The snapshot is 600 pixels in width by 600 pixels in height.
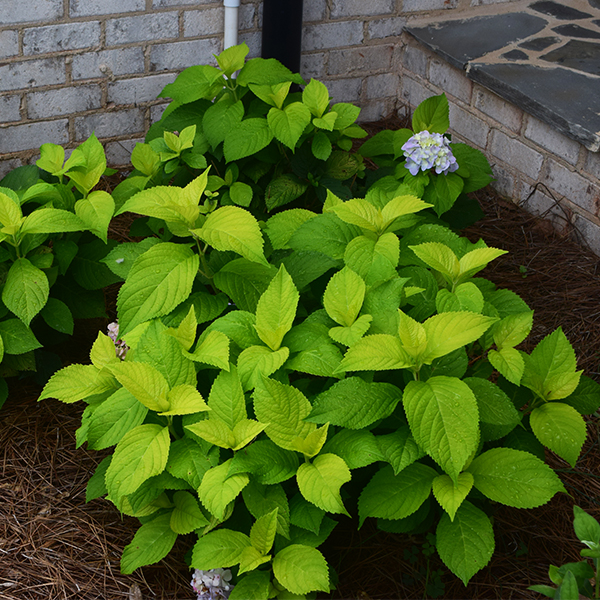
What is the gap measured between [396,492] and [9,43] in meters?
2.36

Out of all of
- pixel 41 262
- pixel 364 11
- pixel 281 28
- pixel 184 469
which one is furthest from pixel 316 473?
pixel 364 11

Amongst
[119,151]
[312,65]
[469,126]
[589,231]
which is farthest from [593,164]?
[119,151]

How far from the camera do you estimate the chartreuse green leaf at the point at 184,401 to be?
1357 mm

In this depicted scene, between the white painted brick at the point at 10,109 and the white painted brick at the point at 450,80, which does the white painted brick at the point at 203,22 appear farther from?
the white painted brick at the point at 450,80

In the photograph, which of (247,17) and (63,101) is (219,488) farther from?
(247,17)

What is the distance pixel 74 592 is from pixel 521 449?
105cm

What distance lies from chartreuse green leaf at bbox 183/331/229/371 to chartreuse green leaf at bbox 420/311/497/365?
1.24 ft

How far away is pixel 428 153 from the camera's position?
212 cm

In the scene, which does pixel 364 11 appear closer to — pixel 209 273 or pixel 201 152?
pixel 201 152

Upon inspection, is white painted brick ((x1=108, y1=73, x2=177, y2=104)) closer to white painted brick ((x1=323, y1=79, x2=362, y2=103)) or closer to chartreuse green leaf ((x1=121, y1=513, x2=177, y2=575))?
white painted brick ((x1=323, y1=79, x2=362, y2=103))

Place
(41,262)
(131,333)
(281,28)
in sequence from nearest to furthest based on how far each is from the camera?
(131,333) → (41,262) → (281,28)

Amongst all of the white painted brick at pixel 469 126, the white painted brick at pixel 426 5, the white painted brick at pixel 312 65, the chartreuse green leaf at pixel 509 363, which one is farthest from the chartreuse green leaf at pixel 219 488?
Answer: the white painted brick at pixel 426 5

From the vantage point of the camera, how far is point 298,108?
7.18 feet

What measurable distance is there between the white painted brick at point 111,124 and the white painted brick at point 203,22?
0.41 m
